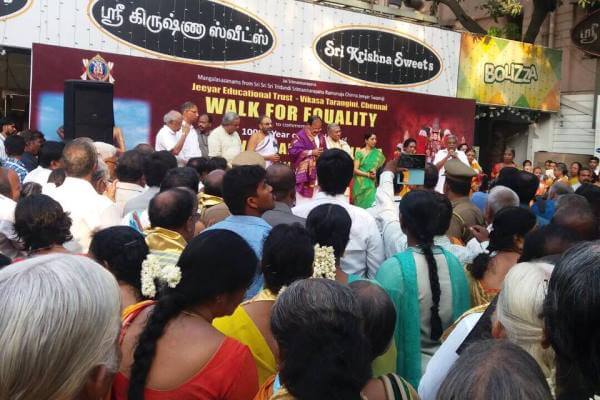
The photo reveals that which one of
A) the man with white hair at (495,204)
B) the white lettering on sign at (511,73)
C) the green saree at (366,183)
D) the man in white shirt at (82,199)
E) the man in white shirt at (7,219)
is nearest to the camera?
the man in white shirt at (7,219)

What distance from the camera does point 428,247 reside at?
3.25 metres

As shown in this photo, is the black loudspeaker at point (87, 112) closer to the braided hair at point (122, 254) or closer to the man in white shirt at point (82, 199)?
the man in white shirt at point (82, 199)

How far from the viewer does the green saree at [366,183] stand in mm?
10883

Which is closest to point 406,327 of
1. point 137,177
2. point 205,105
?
point 137,177

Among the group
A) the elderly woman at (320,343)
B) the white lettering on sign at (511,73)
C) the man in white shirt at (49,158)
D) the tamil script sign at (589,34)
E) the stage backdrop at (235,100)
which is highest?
the tamil script sign at (589,34)

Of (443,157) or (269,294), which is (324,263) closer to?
(269,294)

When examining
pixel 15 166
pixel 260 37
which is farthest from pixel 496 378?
pixel 260 37

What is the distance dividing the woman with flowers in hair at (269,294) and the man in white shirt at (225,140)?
7.41 metres

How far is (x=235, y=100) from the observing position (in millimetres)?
12242

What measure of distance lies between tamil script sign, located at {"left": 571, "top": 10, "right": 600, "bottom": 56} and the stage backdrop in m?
3.42

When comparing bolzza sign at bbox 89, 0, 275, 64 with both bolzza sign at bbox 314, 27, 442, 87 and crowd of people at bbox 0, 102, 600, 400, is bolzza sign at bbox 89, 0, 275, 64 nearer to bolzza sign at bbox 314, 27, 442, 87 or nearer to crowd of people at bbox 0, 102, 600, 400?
bolzza sign at bbox 314, 27, 442, 87

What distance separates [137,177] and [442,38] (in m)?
11.4

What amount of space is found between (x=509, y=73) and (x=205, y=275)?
51.1 feet

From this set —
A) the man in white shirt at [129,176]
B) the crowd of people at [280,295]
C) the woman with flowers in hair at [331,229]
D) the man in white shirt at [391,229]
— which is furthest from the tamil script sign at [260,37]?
the woman with flowers in hair at [331,229]
